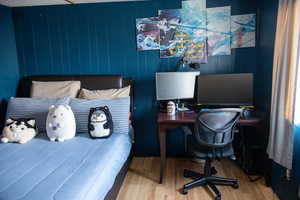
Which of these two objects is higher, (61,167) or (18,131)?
(18,131)

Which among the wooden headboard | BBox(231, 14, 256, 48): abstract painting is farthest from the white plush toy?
BBox(231, 14, 256, 48): abstract painting

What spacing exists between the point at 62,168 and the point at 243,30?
255cm

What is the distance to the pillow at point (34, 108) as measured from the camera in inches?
92.8

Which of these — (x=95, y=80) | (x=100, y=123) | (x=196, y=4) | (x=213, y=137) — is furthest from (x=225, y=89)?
(x=95, y=80)

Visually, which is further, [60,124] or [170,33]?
[170,33]

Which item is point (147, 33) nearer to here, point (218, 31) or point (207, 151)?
point (218, 31)

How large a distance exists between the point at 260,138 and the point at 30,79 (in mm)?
3046

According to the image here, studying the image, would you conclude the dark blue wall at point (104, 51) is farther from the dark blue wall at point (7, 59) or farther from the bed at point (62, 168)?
the bed at point (62, 168)

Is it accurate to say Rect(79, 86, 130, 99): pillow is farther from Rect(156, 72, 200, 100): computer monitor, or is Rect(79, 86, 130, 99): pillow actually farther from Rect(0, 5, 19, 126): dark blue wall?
Rect(0, 5, 19, 126): dark blue wall

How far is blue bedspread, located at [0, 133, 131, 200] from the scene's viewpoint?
4.19 feet

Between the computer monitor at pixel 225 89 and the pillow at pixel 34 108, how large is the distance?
1621 millimetres

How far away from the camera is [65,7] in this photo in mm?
2889

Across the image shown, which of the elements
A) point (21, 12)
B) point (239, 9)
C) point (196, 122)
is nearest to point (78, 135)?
point (196, 122)

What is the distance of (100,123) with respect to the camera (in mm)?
2105
